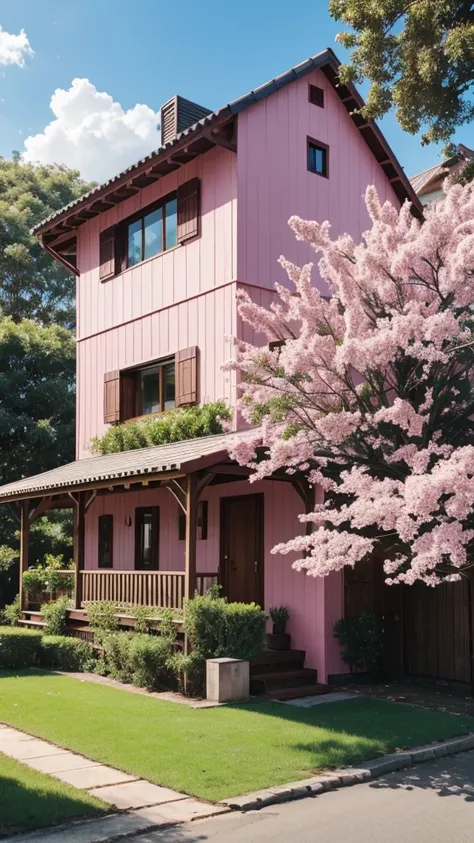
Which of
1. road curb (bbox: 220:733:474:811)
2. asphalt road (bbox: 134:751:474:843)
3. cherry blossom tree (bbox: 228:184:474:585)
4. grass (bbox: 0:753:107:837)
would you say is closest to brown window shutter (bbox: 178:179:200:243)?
cherry blossom tree (bbox: 228:184:474:585)

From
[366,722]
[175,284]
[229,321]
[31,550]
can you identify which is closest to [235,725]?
[366,722]

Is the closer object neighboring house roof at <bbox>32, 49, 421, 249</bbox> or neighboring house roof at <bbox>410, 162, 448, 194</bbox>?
neighboring house roof at <bbox>32, 49, 421, 249</bbox>

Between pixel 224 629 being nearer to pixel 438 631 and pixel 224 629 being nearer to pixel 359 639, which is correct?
pixel 359 639

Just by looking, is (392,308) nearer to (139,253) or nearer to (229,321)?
(229,321)

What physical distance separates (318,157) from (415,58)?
24.3ft

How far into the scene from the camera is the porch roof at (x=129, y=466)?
12.5m

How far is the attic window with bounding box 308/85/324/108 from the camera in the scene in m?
18.2

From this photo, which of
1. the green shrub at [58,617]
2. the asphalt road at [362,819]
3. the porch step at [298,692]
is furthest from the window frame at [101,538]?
the asphalt road at [362,819]

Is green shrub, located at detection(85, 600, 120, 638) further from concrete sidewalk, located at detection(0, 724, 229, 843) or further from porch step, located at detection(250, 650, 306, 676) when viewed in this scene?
concrete sidewalk, located at detection(0, 724, 229, 843)

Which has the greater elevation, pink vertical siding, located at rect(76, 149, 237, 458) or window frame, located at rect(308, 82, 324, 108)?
window frame, located at rect(308, 82, 324, 108)

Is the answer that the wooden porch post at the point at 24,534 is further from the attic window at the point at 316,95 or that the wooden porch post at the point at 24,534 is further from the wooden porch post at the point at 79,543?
the attic window at the point at 316,95

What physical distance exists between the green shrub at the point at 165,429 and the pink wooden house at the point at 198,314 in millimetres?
334

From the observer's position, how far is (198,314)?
56.0ft

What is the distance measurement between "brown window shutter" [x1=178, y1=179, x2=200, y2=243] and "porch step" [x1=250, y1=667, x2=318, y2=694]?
29.6ft
